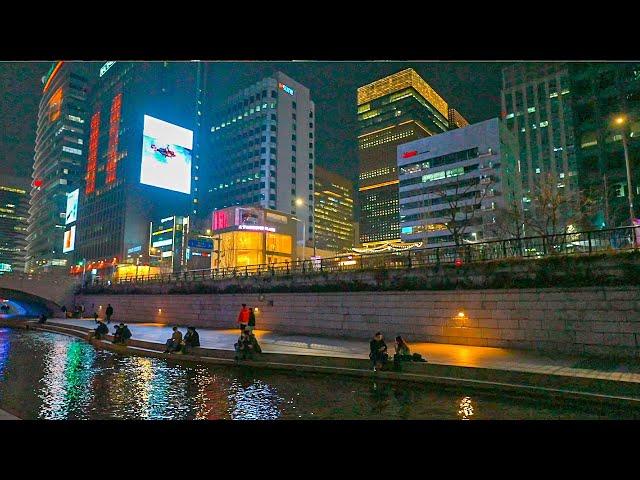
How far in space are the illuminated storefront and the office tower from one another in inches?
1490

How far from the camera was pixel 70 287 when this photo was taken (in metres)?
56.0

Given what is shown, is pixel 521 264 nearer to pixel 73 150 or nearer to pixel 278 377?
pixel 278 377

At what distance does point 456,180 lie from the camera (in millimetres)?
86250

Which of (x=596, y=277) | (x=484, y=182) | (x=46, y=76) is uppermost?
(x=46, y=76)

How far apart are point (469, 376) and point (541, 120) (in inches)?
5529

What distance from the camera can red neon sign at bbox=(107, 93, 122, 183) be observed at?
111875 millimetres

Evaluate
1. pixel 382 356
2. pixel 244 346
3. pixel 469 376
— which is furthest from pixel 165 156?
pixel 469 376

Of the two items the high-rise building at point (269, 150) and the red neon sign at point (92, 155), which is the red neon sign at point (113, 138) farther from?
the high-rise building at point (269, 150)

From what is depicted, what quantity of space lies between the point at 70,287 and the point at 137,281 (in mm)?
14635

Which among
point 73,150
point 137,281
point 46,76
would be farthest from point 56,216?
point 137,281

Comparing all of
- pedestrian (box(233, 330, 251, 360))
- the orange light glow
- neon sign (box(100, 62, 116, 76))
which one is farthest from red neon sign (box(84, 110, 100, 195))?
pedestrian (box(233, 330, 251, 360))

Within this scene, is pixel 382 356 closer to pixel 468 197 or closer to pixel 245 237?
pixel 245 237

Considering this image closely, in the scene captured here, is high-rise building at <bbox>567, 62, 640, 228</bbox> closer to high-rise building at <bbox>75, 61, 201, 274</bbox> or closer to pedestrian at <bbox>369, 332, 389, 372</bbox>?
pedestrian at <bbox>369, 332, 389, 372</bbox>
